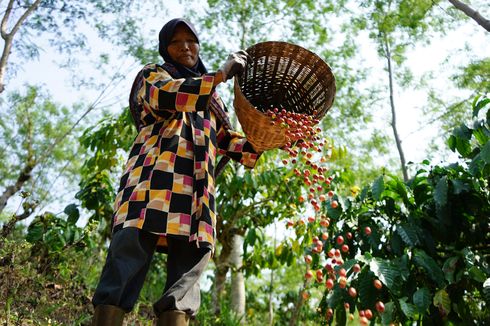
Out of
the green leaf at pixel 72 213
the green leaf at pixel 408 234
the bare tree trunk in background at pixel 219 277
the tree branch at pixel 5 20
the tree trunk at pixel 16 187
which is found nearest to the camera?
the green leaf at pixel 408 234

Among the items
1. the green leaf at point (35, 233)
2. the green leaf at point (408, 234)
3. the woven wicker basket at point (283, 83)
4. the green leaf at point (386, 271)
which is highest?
the woven wicker basket at point (283, 83)

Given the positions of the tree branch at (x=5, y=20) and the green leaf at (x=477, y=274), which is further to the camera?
the tree branch at (x=5, y=20)

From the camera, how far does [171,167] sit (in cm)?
154

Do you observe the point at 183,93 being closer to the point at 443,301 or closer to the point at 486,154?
the point at 486,154

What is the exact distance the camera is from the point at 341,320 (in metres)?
2.40

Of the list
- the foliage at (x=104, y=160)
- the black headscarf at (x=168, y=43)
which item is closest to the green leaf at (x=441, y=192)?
the black headscarf at (x=168, y=43)

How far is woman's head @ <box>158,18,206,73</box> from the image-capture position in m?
1.76

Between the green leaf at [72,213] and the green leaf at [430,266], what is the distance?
2.21 metres

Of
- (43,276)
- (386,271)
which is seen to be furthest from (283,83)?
(43,276)

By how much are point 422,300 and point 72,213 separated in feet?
7.65

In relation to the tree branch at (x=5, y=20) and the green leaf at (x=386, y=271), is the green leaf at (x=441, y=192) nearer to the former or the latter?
the green leaf at (x=386, y=271)

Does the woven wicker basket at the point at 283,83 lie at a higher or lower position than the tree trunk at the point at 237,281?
higher

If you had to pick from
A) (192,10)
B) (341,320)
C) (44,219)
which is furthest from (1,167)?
(341,320)

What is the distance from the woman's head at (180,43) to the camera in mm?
1765
